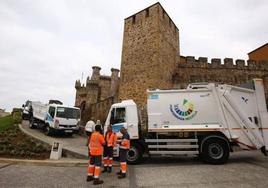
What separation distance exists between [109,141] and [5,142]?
6.82 metres

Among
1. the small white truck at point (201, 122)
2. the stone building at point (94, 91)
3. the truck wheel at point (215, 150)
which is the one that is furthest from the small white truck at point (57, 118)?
the truck wheel at point (215, 150)

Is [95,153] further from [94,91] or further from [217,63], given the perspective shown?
[94,91]

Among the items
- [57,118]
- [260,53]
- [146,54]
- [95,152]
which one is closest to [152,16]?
[146,54]

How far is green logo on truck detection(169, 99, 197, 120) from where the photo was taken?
728 cm

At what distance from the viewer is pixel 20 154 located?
809 centimetres

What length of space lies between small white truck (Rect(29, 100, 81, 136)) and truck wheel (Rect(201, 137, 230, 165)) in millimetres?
10330

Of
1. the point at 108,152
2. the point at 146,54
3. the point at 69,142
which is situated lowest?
the point at 69,142

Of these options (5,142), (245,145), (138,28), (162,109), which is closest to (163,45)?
(138,28)

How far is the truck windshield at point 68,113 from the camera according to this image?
1368 cm

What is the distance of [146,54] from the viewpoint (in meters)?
14.4

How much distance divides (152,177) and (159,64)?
10.0 meters

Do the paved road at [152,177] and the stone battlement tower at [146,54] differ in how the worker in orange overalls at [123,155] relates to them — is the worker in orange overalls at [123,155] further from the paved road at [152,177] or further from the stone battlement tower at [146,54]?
the stone battlement tower at [146,54]

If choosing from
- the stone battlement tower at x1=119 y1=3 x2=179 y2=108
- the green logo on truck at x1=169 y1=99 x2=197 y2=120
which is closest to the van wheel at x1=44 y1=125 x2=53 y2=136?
the stone battlement tower at x1=119 y1=3 x2=179 y2=108

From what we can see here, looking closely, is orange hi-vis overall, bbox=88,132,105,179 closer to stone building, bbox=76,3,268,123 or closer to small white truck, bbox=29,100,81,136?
stone building, bbox=76,3,268,123
